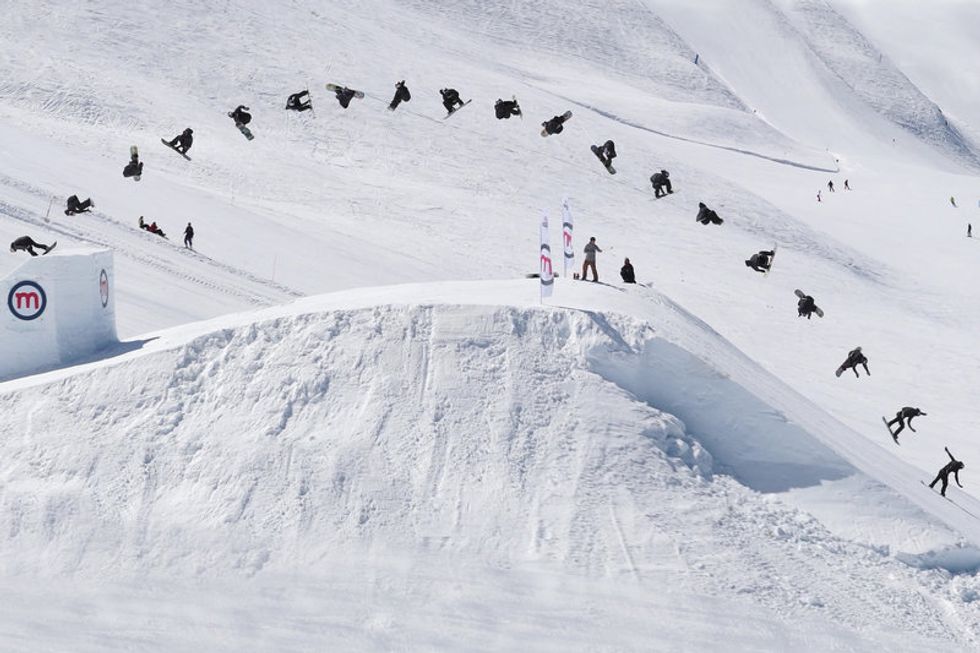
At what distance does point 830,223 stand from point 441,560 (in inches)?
1802

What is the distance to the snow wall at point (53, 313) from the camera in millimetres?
17328

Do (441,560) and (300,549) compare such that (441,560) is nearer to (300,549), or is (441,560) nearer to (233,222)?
(300,549)

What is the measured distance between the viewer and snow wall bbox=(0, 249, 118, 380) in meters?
17.3

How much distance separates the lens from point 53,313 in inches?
683

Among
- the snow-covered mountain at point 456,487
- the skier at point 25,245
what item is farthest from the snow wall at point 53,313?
the skier at point 25,245

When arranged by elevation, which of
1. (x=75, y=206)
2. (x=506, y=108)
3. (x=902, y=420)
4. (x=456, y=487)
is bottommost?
(x=75, y=206)

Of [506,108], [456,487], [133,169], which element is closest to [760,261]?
[506,108]

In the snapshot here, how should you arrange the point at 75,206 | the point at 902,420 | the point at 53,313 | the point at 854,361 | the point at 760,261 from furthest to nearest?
the point at 760,261 < the point at 75,206 < the point at 854,361 < the point at 902,420 < the point at 53,313

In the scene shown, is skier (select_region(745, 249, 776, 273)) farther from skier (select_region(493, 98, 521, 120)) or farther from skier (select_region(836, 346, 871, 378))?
skier (select_region(493, 98, 521, 120))

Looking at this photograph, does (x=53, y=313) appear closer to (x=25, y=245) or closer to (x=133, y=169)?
(x=25, y=245)

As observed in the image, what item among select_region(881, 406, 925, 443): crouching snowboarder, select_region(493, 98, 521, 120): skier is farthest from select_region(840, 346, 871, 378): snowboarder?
select_region(493, 98, 521, 120): skier

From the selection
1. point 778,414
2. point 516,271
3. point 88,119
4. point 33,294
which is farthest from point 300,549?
point 88,119

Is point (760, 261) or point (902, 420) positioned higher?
point (760, 261)

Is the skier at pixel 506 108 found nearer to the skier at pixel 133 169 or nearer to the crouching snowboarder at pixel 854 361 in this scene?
the crouching snowboarder at pixel 854 361
